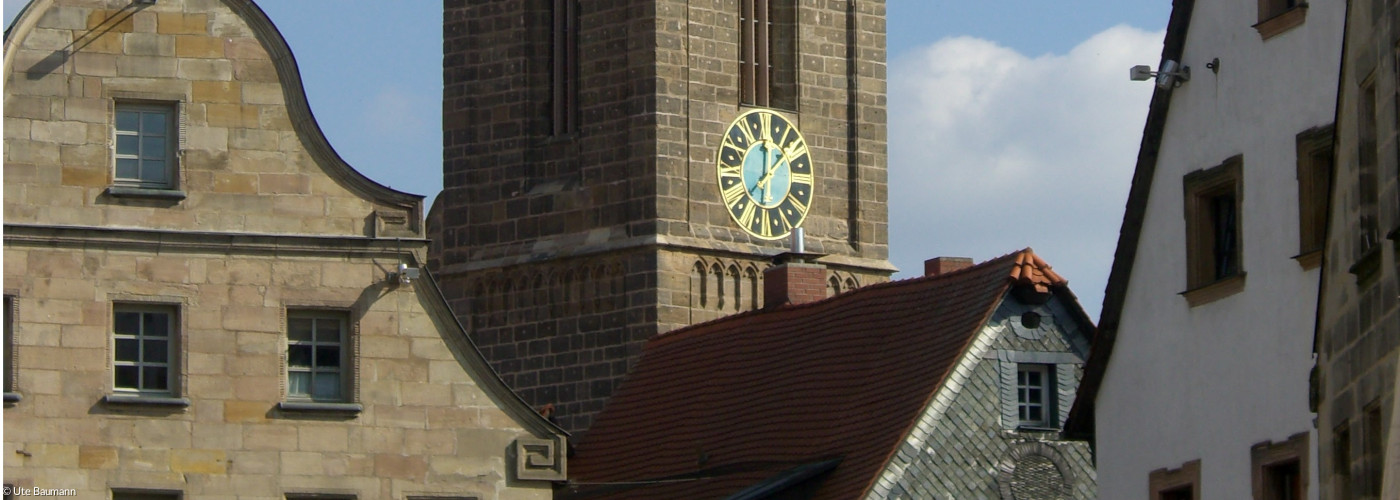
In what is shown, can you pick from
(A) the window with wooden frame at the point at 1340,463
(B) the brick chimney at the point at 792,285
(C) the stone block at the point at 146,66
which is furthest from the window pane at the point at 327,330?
(B) the brick chimney at the point at 792,285

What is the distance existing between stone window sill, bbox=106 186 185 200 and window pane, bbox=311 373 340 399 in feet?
6.03

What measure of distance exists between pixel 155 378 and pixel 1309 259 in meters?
9.83

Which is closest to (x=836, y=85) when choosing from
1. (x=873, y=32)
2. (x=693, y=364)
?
(x=873, y=32)

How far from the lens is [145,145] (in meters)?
31.9

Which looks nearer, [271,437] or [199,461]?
[199,461]

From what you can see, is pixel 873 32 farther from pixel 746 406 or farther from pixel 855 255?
pixel 746 406

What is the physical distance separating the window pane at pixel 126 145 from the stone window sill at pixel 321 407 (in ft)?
7.73

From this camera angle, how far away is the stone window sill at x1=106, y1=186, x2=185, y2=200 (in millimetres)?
31484

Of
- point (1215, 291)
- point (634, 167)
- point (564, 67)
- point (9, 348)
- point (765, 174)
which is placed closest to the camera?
point (1215, 291)

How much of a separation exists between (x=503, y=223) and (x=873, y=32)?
6272mm

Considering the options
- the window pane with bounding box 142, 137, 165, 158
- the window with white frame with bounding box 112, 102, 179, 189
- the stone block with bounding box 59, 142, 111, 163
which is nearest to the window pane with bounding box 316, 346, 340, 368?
the window with white frame with bounding box 112, 102, 179, 189

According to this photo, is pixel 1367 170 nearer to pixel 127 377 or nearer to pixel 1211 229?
pixel 1211 229

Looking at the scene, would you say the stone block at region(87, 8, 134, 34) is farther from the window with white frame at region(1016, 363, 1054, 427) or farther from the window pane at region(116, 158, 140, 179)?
the window with white frame at region(1016, 363, 1054, 427)

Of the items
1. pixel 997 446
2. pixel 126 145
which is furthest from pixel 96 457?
pixel 997 446
